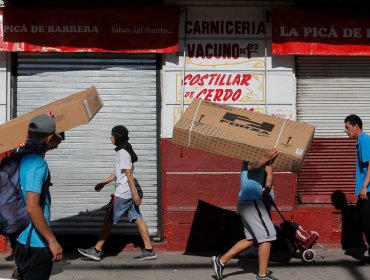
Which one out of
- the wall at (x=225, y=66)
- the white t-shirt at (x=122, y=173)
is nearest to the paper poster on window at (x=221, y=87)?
the wall at (x=225, y=66)

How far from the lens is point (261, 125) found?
7086 millimetres

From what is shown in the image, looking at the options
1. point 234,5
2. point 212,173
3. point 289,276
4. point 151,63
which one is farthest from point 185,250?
point 234,5

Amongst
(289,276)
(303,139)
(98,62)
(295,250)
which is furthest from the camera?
(98,62)

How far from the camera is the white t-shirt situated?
8.26m

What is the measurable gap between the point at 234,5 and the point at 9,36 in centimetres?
292

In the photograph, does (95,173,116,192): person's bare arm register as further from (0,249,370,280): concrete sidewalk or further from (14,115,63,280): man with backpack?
(14,115,63,280): man with backpack

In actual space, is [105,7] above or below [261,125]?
above

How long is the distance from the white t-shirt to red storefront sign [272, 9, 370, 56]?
236 centimetres

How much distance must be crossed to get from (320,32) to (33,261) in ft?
18.0

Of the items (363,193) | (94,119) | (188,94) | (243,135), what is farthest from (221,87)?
(363,193)

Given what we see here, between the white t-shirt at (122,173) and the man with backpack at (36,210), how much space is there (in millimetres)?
3259

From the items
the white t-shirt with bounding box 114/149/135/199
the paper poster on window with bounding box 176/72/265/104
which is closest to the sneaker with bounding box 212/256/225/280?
the white t-shirt with bounding box 114/149/135/199

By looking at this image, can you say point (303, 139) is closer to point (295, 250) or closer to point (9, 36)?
point (295, 250)

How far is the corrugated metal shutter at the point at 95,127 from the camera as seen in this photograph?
29.8ft
